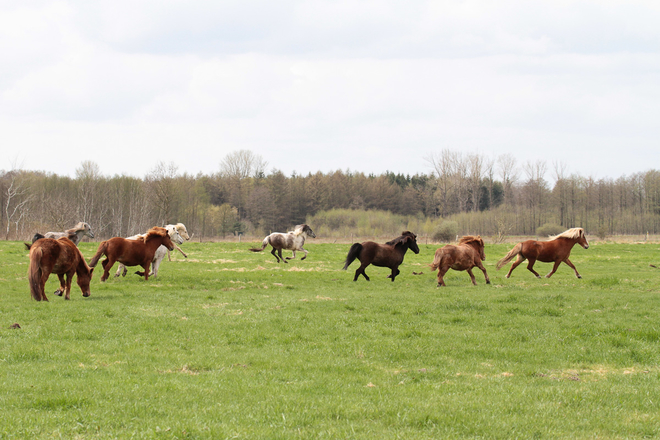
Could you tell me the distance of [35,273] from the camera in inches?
455

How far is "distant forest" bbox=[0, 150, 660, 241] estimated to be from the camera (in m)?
60.0

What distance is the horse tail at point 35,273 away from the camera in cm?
1134

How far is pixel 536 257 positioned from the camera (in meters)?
19.0

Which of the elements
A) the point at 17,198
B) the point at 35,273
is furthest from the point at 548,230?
the point at 17,198

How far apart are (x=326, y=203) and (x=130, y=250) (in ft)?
235

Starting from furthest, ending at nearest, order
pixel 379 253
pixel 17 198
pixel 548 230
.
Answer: pixel 548 230, pixel 17 198, pixel 379 253

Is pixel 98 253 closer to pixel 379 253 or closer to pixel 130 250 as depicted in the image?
pixel 130 250

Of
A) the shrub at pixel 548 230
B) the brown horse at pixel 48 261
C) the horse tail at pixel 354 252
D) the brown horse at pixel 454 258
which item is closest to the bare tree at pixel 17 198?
the brown horse at pixel 48 261

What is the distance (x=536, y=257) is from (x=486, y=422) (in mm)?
15819

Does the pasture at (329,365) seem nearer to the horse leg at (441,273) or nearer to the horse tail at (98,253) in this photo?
the horse tail at (98,253)

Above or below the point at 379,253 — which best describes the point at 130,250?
above

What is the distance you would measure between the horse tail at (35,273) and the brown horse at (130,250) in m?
3.32

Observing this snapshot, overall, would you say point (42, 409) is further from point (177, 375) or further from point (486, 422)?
point (486, 422)

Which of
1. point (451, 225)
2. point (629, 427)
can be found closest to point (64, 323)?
point (629, 427)
